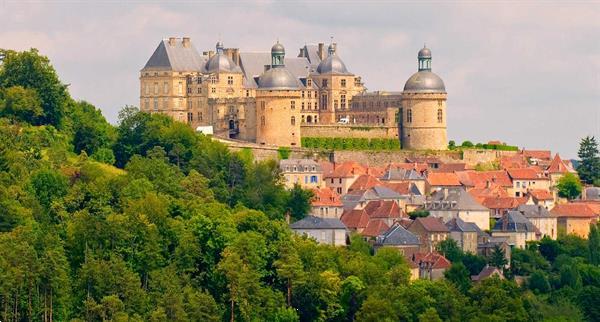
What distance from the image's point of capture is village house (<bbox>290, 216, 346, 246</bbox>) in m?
109

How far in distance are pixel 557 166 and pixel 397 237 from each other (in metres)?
19.8

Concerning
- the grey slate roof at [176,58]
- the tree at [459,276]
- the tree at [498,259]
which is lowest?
the tree at [459,276]

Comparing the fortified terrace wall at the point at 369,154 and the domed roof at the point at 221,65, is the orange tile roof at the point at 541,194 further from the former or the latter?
the domed roof at the point at 221,65

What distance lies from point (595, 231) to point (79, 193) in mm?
27175

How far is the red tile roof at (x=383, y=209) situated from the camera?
113 m

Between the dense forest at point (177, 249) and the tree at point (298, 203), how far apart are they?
0.22 feet

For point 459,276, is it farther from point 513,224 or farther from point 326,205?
point 326,205

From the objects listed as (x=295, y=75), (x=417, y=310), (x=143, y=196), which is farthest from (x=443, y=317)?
(x=295, y=75)

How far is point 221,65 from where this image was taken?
122062 millimetres

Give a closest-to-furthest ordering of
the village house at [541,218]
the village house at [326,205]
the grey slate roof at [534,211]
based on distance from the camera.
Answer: the village house at [326,205] → the village house at [541,218] → the grey slate roof at [534,211]

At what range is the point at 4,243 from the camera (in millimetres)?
92188

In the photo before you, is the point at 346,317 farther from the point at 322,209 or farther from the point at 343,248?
the point at 322,209

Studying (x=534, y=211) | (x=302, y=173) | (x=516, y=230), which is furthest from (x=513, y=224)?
(x=302, y=173)

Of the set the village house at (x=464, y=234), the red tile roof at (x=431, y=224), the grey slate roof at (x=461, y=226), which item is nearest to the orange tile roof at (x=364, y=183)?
the grey slate roof at (x=461, y=226)
